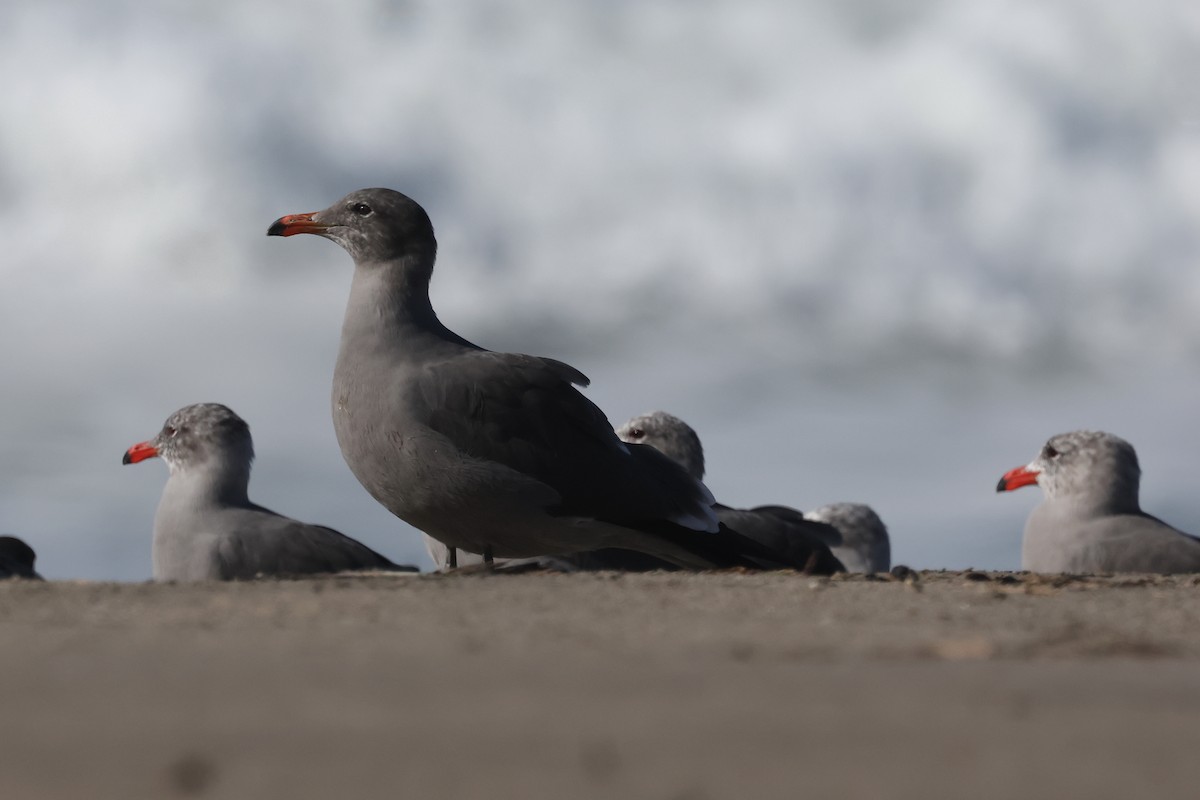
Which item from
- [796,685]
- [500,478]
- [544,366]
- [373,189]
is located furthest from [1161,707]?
[373,189]

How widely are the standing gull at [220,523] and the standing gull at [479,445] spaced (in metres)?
1.51

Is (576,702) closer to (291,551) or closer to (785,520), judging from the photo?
(291,551)

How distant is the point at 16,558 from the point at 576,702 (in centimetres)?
764

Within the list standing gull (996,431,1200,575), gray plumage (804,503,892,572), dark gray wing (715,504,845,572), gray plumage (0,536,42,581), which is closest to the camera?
gray plumage (0,536,42,581)

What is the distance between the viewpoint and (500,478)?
8.39 metres

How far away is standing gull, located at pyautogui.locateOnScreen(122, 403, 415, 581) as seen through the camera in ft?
34.4

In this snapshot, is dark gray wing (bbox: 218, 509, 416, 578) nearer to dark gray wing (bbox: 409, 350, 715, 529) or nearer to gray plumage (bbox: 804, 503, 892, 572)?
dark gray wing (bbox: 409, 350, 715, 529)

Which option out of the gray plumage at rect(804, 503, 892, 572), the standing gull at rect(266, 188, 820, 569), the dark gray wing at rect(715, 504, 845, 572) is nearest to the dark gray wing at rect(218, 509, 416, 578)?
the standing gull at rect(266, 188, 820, 569)

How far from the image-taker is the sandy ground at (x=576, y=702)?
3.02 m

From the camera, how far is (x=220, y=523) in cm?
1108

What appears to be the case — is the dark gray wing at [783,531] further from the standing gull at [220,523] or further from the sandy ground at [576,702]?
the sandy ground at [576,702]

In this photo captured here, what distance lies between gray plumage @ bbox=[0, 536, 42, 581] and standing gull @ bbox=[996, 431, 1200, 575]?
24.9ft

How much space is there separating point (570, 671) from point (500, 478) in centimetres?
445

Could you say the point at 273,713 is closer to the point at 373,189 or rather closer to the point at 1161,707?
the point at 1161,707
